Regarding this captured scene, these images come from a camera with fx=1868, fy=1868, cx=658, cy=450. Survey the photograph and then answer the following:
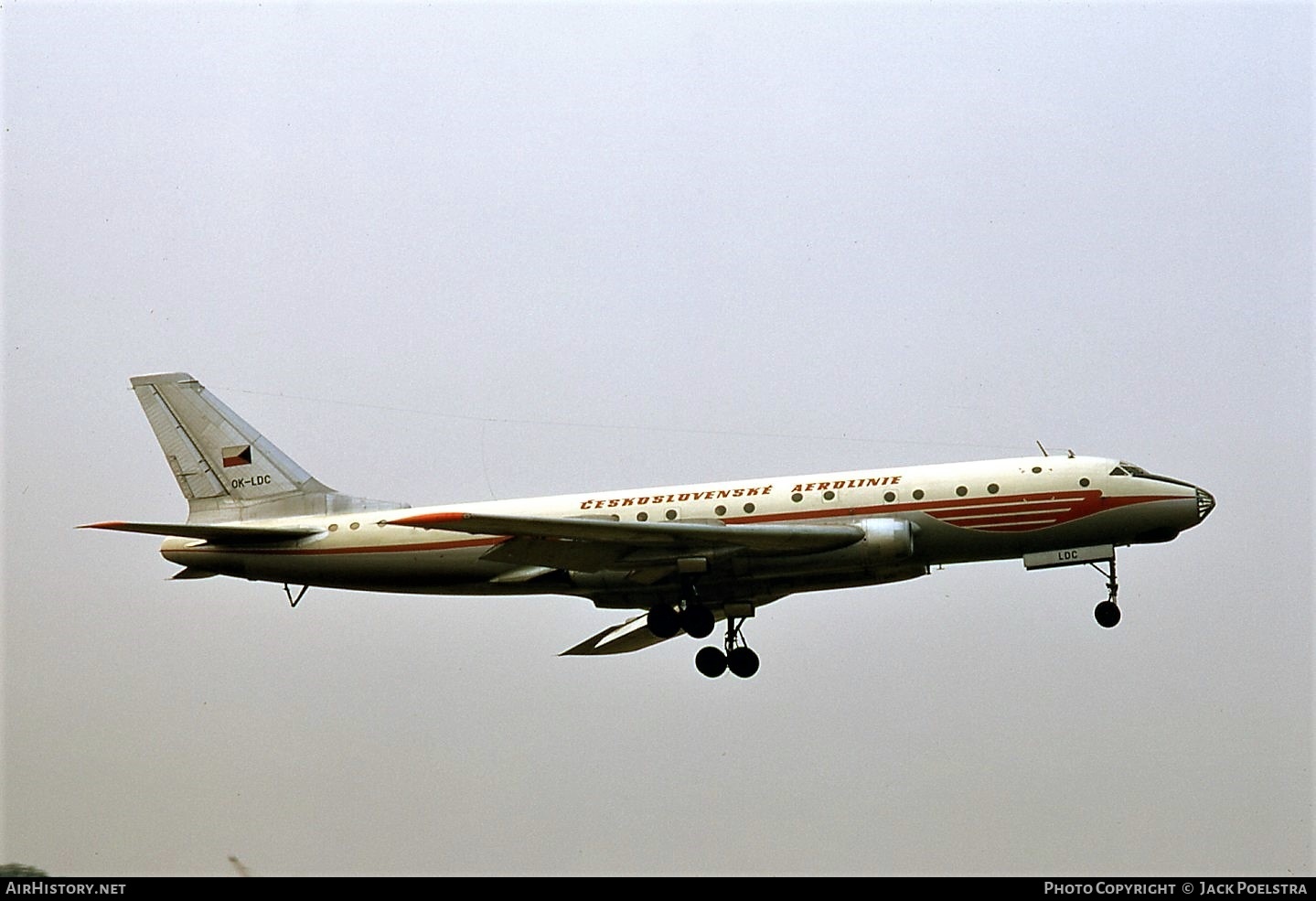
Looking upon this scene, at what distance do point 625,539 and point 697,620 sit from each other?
2485mm

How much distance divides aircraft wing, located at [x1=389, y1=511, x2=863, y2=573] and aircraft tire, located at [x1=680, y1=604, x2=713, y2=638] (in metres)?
1.19

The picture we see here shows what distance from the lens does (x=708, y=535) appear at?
30672mm

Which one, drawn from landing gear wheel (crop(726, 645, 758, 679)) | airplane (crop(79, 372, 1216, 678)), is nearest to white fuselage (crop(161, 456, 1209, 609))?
airplane (crop(79, 372, 1216, 678))

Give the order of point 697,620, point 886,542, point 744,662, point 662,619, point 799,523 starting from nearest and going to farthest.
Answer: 1. point 886,542
2. point 799,523
3. point 697,620
4. point 662,619
5. point 744,662

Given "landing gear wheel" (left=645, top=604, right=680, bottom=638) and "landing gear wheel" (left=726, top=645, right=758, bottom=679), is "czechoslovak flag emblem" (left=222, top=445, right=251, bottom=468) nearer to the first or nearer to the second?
"landing gear wheel" (left=645, top=604, right=680, bottom=638)

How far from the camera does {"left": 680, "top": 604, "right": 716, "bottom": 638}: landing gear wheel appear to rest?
32.3 metres

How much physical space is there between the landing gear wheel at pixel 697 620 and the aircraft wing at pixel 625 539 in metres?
1.19

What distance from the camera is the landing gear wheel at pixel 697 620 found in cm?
3228

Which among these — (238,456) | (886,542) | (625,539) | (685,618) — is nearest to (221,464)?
(238,456)

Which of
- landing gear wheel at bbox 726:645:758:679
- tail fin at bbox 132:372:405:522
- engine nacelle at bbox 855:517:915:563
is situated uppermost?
tail fin at bbox 132:372:405:522

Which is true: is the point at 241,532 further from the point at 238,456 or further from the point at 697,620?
the point at 697,620
